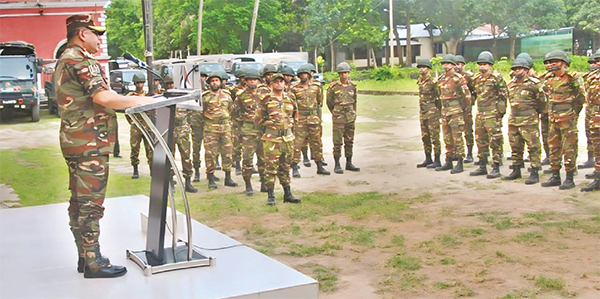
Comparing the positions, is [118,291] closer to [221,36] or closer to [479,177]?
[479,177]

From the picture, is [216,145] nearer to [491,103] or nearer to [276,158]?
[276,158]

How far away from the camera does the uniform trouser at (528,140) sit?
303 inches

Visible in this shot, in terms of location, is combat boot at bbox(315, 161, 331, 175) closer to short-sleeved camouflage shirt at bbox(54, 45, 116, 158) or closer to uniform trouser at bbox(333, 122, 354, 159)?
uniform trouser at bbox(333, 122, 354, 159)

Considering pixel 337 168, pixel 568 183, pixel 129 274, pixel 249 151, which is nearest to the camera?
pixel 129 274

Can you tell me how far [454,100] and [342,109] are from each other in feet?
4.18

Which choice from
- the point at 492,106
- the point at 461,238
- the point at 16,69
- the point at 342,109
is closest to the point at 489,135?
the point at 492,106

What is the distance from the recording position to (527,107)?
766cm

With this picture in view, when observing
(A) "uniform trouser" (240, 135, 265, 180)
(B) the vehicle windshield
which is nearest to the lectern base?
(A) "uniform trouser" (240, 135, 265, 180)

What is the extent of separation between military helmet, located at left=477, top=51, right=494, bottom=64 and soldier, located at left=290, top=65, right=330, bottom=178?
1.86 meters

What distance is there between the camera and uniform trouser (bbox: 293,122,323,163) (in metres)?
8.89

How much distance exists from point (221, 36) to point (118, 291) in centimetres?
914

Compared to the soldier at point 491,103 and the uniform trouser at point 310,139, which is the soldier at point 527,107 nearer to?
the soldier at point 491,103

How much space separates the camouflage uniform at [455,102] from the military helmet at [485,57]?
0.37 metres

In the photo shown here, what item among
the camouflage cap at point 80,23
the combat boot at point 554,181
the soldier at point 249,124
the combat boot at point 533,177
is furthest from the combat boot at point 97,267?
the combat boot at point 533,177
